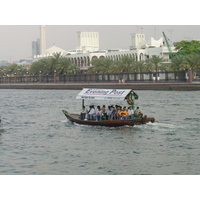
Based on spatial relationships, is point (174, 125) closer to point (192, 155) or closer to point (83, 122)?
point (83, 122)

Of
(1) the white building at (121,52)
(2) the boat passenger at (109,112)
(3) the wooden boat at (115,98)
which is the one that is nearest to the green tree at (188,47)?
(1) the white building at (121,52)

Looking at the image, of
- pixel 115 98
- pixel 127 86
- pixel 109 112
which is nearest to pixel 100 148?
pixel 109 112

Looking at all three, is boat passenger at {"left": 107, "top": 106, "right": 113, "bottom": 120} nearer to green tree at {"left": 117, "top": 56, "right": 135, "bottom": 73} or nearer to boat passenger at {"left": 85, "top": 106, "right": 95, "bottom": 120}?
boat passenger at {"left": 85, "top": 106, "right": 95, "bottom": 120}

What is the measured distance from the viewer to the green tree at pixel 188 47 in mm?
102812

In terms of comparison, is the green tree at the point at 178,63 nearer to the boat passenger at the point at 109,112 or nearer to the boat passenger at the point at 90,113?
the boat passenger at the point at 90,113

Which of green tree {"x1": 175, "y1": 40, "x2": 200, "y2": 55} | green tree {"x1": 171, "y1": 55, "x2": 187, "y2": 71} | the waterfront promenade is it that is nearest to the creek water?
the waterfront promenade

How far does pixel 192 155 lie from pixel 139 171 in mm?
4139

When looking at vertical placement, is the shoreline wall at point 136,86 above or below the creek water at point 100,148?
above

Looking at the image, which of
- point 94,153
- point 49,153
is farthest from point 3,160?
point 94,153

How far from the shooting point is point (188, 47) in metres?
Answer: 104

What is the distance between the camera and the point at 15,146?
26.8 meters

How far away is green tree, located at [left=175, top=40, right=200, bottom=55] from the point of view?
10281cm

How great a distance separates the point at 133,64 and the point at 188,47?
1547 centimetres

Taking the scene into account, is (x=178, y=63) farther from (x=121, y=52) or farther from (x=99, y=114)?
(x=121, y=52)
